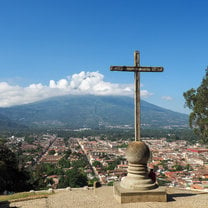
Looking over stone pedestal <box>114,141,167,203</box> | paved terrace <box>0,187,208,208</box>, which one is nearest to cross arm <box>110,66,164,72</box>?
stone pedestal <box>114,141,167,203</box>

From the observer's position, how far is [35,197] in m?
8.09

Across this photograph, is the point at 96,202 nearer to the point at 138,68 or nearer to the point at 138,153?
the point at 138,153

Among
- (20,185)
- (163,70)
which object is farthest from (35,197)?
(20,185)

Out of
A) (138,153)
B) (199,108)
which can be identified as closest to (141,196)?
(138,153)

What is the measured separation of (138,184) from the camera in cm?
719

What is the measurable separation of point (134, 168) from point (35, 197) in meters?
3.21

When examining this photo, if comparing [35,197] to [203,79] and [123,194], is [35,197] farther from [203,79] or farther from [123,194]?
[203,79]

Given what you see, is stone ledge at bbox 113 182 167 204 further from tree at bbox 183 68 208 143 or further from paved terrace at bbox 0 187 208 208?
tree at bbox 183 68 208 143

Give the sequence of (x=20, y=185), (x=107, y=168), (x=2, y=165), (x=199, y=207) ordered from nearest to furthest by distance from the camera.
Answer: (x=199, y=207), (x=2, y=165), (x=20, y=185), (x=107, y=168)

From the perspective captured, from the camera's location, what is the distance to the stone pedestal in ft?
22.9

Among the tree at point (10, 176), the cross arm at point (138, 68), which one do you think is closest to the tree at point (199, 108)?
the cross arm at point (138, 68)

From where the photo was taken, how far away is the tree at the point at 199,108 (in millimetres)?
14179

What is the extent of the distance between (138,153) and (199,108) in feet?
26.4

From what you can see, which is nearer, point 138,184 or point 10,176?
point 138,184
